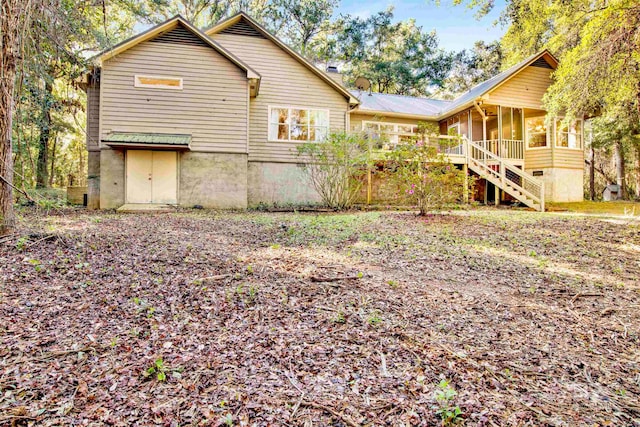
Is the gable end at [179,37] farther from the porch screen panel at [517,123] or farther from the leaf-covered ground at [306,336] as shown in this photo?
the porch screen panel at [517,123]

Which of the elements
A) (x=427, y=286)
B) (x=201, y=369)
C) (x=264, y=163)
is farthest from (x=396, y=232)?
(x=264, y=163)

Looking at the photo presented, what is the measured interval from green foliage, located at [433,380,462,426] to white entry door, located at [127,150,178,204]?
10354mm

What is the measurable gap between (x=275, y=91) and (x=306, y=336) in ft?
38.6

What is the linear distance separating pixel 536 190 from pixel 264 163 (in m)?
10.1

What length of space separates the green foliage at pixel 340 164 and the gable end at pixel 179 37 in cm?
481

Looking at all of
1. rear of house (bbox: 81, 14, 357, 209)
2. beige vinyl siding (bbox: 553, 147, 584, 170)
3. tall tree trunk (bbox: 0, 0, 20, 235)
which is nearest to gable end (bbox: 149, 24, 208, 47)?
rear of house (bbox: 81, 14, 357, 209)

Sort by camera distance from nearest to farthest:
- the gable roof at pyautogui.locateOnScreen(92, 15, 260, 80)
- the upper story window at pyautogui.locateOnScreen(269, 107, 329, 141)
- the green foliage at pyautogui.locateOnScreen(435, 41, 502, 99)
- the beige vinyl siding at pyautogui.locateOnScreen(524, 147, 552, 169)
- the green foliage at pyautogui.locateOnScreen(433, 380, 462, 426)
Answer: the green foliage at pyautogui.locateOnScreen(433, 380, 462, 426) < the gable roof at pyautogui.locateOnScreen(92, 15, 260, 80) < the upper story window at pyautogui.locateOnScreen(269, 107, 329, 141) < the beige vinyl siding at pyautogui.locateOnScreen(524, 147, 552, 169) < the green foliage at pyautogui.locateOnScreen(435, 41, 502, 99)

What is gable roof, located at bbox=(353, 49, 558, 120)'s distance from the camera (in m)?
14.7

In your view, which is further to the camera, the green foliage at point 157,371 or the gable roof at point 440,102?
the gable roof at point 440,102

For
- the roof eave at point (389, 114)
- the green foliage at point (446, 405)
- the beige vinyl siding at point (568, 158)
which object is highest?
the roof eave at point (389, 114)

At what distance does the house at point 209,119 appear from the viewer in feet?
34.3

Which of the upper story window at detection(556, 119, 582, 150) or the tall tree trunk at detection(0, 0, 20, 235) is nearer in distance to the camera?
the tall tree trunk at detection(0, 0, 20, 235)

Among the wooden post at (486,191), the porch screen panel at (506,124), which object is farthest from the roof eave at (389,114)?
the wooden post at (486,191)

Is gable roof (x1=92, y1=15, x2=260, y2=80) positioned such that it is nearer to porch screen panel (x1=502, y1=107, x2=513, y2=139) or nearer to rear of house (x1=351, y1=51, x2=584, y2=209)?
rear of house (x1=351, y1=51, x2=584, y2=209)
